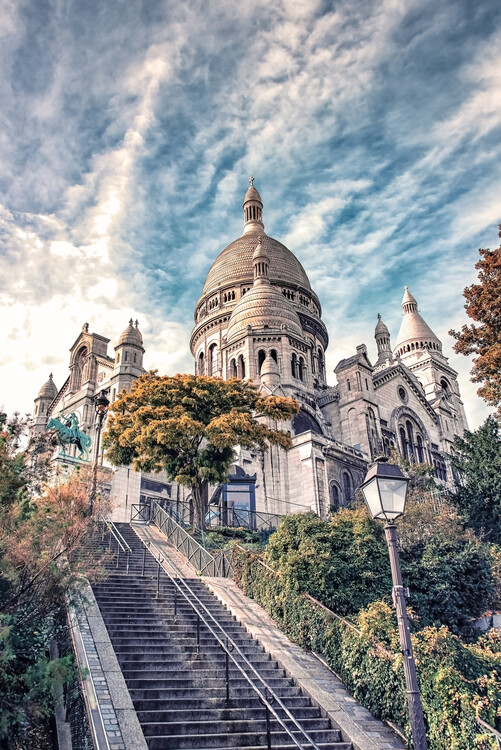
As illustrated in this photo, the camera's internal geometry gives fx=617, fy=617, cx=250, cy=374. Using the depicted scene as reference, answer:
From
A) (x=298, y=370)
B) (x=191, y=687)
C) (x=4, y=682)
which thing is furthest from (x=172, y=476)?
(x=298, y=370)

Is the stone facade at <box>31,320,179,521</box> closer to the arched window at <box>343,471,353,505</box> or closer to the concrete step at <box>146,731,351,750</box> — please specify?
the arched window at <box>343,471,353,505</box>

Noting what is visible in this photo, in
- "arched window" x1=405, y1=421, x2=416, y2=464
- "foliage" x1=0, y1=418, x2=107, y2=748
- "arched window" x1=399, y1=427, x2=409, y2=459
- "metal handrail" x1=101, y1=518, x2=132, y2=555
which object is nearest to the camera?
"foliage" x1=0, y1=418, x2=107, y2=748

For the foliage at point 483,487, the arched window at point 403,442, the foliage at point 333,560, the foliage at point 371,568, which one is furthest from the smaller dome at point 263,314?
the foliage at point 333,560

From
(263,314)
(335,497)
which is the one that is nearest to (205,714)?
(335,497)

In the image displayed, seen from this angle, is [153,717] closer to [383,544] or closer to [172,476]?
[383,544]

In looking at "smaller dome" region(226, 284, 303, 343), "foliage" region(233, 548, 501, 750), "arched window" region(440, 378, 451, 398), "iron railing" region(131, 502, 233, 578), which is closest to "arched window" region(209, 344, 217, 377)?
"smaller dome" region(226, 284, 303, 343)

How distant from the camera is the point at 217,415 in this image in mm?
27094

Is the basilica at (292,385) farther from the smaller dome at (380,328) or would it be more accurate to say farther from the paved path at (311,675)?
the paved path at (311,675)

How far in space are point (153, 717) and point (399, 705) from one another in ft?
15.0

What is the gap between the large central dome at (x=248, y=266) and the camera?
198ft

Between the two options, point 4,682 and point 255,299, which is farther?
point 255,299

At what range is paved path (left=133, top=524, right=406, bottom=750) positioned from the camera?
10828 mm

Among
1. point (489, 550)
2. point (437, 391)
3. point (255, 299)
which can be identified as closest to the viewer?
point (489, 550)

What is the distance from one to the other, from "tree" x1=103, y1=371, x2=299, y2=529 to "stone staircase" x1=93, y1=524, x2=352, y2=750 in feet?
29.5
